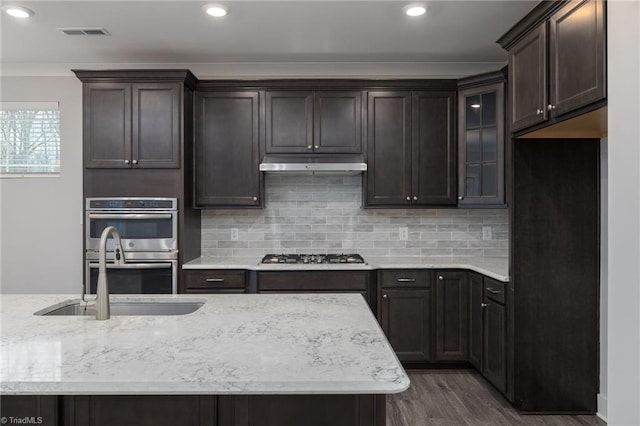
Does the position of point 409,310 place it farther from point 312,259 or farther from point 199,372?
point 199,372

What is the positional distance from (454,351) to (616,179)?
2198mm

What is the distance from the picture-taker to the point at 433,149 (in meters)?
3.79

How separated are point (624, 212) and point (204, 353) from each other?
5.67 feet

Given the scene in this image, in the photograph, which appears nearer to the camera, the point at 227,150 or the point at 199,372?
the point at 199,372

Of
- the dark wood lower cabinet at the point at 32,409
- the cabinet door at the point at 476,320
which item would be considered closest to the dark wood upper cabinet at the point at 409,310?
the cabinet door at the point at 476,320

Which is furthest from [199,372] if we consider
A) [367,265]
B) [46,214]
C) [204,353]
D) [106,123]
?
[46,214]

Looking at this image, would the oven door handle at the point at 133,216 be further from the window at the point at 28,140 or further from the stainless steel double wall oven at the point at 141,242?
the window at the point at 28,140

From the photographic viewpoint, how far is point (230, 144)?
378 centimetres

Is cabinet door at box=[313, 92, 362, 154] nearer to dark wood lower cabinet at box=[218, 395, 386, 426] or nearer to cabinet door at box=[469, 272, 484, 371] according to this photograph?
cabinet door at box=[469, 272, 484, 371]

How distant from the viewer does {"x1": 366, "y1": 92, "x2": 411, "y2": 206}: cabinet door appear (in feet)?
12.5

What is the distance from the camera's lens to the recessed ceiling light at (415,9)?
2.90 m

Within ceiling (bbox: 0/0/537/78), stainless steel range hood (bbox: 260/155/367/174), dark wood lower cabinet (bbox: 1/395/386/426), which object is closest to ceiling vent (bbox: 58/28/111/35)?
ceiling (bbox: 0/0/537/78)

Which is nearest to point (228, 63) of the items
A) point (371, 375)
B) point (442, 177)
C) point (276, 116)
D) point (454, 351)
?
point (276, 116)

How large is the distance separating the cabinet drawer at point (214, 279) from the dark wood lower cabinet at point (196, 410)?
2226 millimetres
